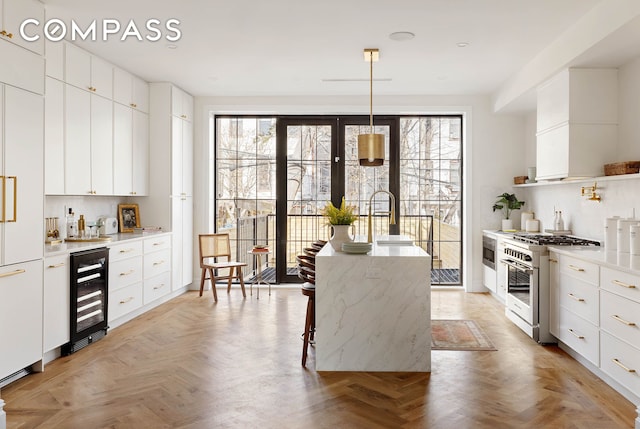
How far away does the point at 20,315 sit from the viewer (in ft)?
11.3

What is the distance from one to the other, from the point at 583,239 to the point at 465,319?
1.45 meters

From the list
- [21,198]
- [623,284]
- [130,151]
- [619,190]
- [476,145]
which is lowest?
[623,284]

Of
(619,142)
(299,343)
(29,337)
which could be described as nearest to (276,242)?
(299,343)

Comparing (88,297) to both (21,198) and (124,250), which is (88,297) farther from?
(21,198)

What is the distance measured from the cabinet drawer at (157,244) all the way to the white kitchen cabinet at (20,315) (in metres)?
1.88

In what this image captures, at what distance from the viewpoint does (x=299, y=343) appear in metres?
4.37

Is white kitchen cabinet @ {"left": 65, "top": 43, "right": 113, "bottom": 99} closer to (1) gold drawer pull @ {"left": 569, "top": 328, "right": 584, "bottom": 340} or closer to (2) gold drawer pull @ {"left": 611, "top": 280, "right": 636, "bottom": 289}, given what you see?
(2) gold drawer pull @ {"left": 611, "top": 280, "right": 636, "bottom": 289}

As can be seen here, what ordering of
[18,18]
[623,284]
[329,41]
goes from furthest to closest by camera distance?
[329,41], [18,18], [623,284]

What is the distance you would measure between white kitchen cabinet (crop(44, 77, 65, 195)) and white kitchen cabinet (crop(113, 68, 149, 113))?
3.14 ft

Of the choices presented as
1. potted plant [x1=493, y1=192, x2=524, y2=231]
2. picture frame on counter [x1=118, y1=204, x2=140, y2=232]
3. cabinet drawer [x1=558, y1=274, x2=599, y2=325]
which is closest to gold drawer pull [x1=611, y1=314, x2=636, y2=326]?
cabinet drawer [x1=558, y1=274, x2=599, y2=325]

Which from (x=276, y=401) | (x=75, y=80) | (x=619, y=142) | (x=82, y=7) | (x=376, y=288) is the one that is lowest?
(x=276, y=401)

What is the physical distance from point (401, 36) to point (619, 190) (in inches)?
94.6

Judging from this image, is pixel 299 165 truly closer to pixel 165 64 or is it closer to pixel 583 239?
pixel 165 64

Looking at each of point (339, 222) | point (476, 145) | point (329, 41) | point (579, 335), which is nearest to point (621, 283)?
point (579, 335)
